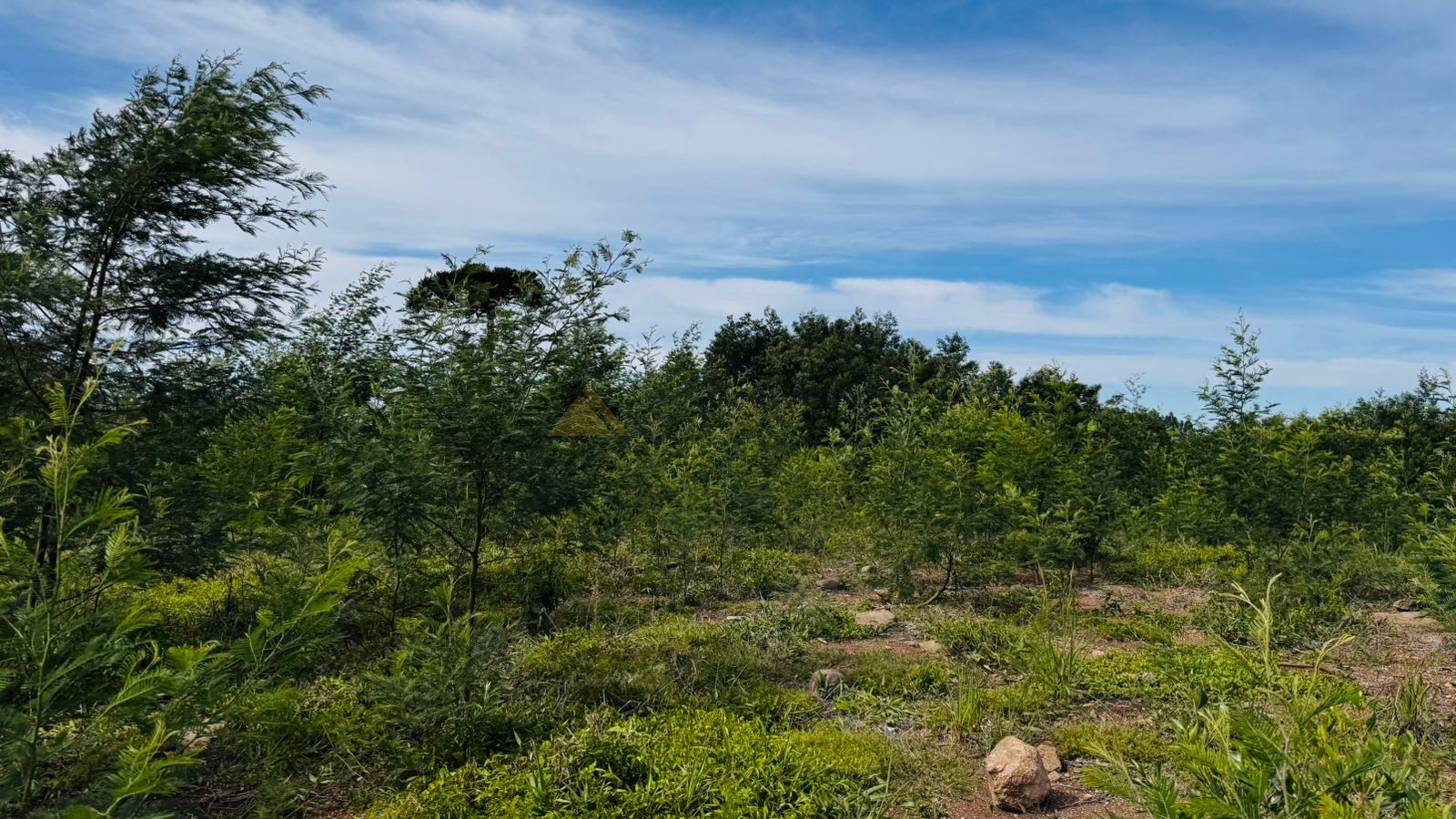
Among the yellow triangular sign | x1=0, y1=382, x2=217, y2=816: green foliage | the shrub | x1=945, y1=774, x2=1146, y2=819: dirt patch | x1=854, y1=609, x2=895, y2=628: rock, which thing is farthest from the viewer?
x1=854, y1=609, x2=895, y2=628: rock

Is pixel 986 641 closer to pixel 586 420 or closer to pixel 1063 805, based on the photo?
pixel 1063 805

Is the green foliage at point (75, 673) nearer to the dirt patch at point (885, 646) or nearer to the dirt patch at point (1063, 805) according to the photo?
the dirt patch at point (1063, 805)

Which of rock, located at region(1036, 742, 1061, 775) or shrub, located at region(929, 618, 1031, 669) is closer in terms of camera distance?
rock, located at region(1036, 742, 1061, 775)

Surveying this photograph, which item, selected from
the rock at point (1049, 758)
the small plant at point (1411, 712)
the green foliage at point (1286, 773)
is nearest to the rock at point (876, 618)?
the rock at point (1049, 758)

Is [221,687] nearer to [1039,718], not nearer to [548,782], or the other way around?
[548,782]

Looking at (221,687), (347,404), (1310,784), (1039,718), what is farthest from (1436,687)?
(347,404)

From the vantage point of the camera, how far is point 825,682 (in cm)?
538

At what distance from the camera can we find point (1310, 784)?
88.8 inches

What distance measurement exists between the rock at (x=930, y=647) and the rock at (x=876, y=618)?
1.91 ft

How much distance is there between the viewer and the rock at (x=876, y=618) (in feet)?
23.3

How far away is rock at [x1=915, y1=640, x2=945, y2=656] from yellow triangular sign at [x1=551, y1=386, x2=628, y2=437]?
3166mm

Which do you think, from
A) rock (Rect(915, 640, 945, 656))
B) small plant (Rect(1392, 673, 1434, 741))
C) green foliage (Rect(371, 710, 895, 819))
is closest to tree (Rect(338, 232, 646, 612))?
green foliage (Rect(371, 710, 895, 819))

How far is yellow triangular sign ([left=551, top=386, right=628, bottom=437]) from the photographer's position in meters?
6.62

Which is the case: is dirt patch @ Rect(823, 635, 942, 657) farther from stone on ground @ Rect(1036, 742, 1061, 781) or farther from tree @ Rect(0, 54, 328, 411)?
tree @ Rect(0, 54, 328, 411)
